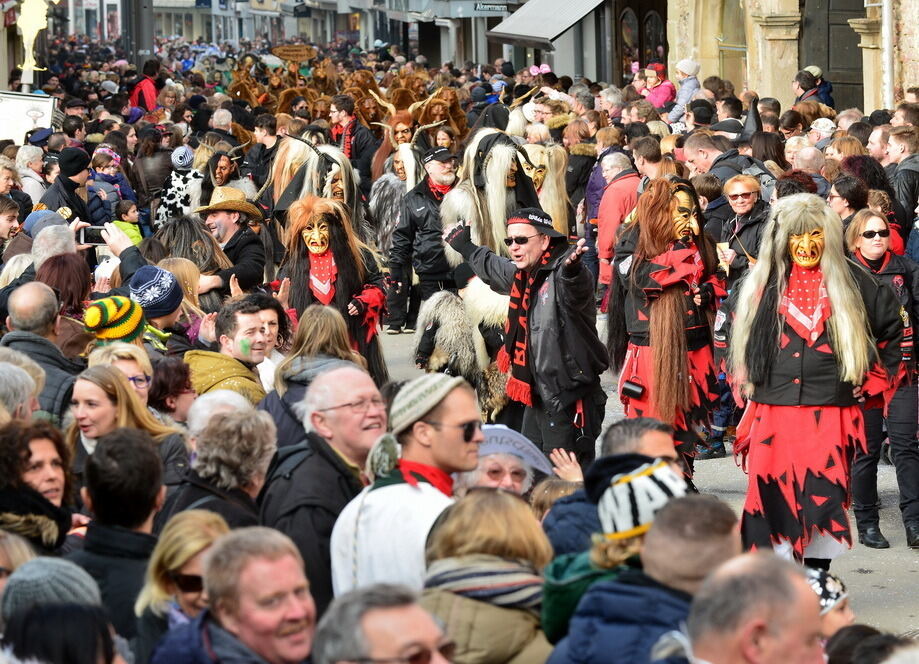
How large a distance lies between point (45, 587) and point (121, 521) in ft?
2.77

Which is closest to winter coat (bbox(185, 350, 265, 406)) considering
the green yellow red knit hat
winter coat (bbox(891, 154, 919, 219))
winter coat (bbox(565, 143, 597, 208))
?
the green yellow red knit hat

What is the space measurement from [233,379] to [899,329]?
280 centimetres

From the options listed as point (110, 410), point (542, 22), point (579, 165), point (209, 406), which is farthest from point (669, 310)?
point (542, 22)

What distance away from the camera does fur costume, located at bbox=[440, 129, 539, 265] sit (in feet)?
34.3

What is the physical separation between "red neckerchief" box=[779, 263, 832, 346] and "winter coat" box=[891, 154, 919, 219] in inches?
142

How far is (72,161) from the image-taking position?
1243 cm

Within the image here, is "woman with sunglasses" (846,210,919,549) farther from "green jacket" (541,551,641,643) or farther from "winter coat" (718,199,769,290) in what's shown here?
"green jacket" (541,551,641,643)

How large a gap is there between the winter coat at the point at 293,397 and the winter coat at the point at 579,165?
890 cm

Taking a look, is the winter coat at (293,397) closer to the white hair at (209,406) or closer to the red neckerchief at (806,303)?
the white hair at (209,406)

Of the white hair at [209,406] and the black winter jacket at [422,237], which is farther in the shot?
the black winter jacket at [422,237]

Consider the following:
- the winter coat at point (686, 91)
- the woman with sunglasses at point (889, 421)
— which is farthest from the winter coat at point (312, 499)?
the winter coat at point (686, 91)

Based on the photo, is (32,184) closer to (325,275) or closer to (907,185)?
(325,275)

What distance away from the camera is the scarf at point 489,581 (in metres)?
4.09

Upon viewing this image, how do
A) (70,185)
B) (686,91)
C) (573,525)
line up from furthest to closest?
(686,91)
(70,185)
(573,525)
